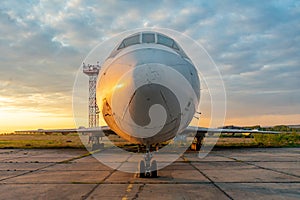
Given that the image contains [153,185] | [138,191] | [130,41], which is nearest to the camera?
[138,191]

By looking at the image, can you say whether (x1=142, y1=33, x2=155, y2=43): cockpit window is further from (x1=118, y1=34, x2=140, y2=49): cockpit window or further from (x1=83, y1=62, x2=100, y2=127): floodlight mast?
(x1=83, y1=62, x2=100, y2=127): floodlight mast

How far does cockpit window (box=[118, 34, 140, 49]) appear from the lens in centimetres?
790

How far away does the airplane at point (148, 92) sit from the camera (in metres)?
5.74

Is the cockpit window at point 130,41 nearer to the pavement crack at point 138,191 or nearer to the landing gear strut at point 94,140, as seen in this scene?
the pavement crack at point 138,191

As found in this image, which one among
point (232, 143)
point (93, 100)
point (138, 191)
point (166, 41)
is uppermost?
point (166, 41)

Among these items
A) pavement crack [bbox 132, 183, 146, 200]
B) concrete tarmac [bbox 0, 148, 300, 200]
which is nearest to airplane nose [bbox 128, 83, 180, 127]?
pavement crack [bbox 132, 183, 146, 200]

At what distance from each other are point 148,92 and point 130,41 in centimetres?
287

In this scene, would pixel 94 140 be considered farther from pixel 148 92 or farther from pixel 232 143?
pixel 232 143

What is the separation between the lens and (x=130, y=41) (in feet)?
26.6

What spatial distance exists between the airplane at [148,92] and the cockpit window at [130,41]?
12.2 inches

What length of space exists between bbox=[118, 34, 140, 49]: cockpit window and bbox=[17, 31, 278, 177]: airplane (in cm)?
31

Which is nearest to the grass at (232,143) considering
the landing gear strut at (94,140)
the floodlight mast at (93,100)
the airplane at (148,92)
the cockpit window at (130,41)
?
the landing gear strut at (94,140)

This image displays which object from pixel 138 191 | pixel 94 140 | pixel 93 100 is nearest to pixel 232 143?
pixel 94 140

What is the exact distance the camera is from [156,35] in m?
8.06
